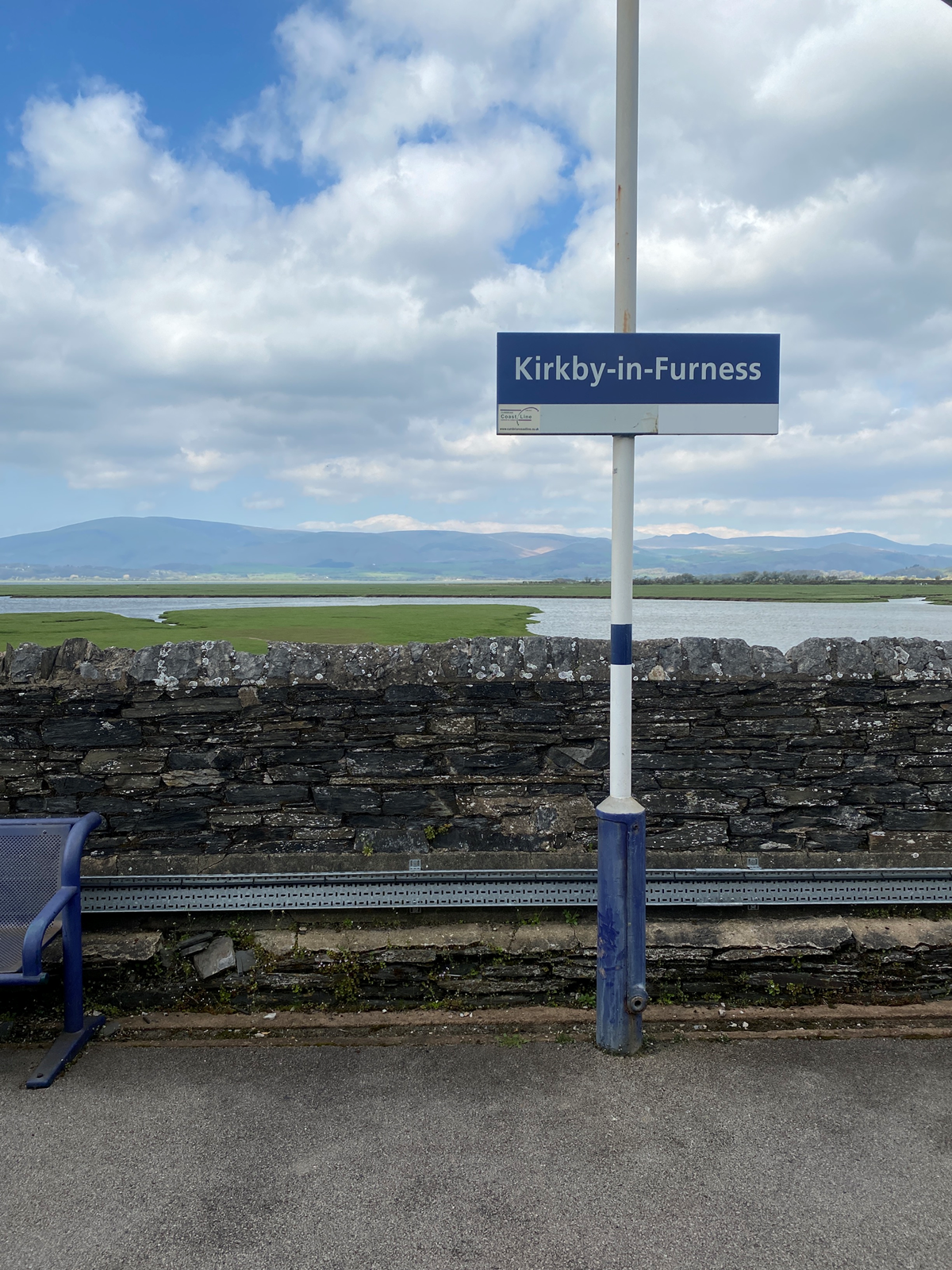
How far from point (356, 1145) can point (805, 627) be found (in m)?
12.6

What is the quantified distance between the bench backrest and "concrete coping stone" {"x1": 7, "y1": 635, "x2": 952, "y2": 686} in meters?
0.77

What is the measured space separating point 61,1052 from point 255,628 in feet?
35.8

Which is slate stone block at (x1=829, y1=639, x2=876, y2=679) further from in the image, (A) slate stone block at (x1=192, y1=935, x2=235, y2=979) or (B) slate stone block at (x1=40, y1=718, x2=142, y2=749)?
(B) slate stone block at (x1=40, y1=718, x2=142, y2=749)

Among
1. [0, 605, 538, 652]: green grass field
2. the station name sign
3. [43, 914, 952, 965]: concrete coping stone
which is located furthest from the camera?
[0, 605, 538, 652]: green grass field

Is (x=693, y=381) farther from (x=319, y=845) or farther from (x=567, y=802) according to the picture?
(x=319, y=845)

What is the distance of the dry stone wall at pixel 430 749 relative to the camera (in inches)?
159

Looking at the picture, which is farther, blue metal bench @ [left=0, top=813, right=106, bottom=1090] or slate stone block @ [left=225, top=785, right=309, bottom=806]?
slate stone block @ [left=225, top=785, right=309, bottom=806]

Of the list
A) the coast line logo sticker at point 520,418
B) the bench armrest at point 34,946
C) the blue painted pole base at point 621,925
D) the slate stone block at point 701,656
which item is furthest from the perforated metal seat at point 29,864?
the slate stone block at point 701,656

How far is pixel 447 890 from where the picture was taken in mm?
3947

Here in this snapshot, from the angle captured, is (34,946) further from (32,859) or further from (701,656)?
(701,656)

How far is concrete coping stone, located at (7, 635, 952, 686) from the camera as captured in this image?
4047 millimetres

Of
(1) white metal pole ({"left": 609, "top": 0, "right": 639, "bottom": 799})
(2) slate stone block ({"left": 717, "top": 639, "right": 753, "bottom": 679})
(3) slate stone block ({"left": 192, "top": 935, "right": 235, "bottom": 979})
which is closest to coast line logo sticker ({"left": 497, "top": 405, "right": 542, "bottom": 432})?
(1) white metal pole ({"left": 609, "top": 0, "right": 639, "bottom": 799})

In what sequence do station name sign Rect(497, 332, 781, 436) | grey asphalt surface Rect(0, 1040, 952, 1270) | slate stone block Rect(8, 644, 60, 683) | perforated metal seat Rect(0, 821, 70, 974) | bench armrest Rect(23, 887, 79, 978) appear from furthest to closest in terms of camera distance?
slate stone block Rect(8, 644, 60, 683), perforated metal seat Rect(0, 821, 70, 974), station name sign Rect(497, 332, 781, 436), bench armrest Rect(23, 887, 79, 978), grey asphalt surface Rect(0, 1040, 952, 1270)

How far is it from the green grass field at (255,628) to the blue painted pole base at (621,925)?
17.7ft
